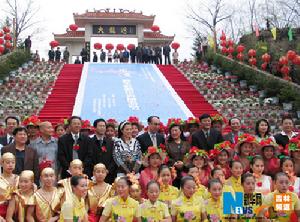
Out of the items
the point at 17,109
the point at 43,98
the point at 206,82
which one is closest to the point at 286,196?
the point at 17,109

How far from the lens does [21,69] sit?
19.3 m

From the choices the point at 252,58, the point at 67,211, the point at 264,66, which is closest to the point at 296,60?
the point at 264,66

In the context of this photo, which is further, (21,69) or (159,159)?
(21,69)

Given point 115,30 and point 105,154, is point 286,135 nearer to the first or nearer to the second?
point 105,154

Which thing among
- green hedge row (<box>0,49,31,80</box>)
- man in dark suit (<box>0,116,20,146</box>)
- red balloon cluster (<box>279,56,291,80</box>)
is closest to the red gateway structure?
green hedge row (<box>0,49,31,80</box>)

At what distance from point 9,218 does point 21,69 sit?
15.8 metres

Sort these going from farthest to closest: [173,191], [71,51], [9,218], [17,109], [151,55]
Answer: [71,51]
[151,55]
[17,109]
[173,191]
[9,218]

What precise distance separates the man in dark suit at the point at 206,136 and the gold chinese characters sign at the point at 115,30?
74.6 ft

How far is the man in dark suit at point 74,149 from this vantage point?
18.6ft

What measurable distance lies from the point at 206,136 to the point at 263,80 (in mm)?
9225

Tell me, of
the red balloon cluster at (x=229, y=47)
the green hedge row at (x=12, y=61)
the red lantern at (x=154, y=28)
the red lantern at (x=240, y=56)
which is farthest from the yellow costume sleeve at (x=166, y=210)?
the red lantern at (x=154, y=28)

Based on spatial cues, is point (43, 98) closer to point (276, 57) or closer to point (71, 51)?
point (276, 57)

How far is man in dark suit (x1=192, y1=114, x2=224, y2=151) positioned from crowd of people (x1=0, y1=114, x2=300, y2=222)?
1cm

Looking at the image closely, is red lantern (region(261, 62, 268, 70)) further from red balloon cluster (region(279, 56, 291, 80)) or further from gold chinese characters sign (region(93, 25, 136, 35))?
gold chinese characters sign (region(93, 25, 136, 35))
